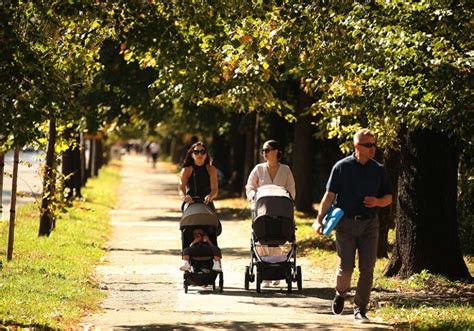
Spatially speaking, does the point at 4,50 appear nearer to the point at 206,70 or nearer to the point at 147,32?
the point at 147,32

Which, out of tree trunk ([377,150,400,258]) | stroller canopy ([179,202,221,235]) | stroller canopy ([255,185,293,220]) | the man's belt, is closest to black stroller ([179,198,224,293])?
stroller canopy ([179,202,221,235])

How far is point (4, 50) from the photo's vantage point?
34.7ft

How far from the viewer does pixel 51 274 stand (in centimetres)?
1536

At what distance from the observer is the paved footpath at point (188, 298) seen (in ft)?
37.3

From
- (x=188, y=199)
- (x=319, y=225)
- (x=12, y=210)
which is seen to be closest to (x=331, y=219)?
(x=319, y=225)

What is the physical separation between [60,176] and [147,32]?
24.6ft

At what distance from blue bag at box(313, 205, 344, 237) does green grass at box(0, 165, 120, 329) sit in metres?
2.75

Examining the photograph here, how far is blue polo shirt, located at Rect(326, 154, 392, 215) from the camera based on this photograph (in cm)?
1154

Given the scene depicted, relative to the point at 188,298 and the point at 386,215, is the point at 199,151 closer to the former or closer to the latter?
the point at 188,298

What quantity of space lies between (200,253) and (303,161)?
16447 millimetres

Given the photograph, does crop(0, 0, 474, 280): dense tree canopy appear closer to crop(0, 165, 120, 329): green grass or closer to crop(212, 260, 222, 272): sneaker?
crop(0, 165, 120, 329): green grass

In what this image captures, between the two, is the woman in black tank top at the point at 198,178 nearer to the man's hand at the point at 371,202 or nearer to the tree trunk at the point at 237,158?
the man's hand at the point at 371,202

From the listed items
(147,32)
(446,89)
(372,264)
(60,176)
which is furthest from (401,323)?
(60,176)

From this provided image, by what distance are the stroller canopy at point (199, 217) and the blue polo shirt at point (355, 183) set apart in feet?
10.8
